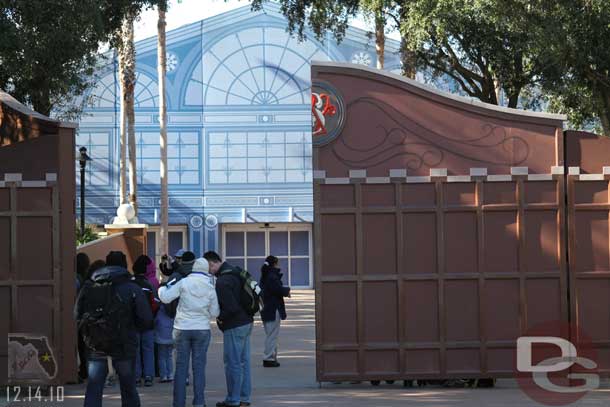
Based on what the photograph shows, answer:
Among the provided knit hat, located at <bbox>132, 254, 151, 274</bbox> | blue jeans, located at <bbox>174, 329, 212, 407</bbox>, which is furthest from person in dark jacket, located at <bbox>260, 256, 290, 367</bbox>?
blue jeans, located at <bbox>174, 329, 212, 407</bbox>

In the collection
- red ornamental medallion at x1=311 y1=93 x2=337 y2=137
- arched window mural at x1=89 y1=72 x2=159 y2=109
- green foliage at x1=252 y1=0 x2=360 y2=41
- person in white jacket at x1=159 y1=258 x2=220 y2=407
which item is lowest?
person in white jacket at x1=159 y1=258 x2=220 y2=407

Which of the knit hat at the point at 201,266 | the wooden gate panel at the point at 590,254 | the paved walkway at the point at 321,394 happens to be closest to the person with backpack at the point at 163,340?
the paved walkway at the point at 321,394

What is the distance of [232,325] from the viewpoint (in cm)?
1223

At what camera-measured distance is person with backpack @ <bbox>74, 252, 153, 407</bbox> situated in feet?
34.9

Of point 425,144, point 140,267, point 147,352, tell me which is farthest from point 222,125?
point 425,144

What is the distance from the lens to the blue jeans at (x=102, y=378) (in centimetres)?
1080

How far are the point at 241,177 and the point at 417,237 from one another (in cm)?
3137

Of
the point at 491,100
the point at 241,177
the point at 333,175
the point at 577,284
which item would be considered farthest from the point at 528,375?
the point at 241,177

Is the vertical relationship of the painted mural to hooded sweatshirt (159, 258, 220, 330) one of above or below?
above

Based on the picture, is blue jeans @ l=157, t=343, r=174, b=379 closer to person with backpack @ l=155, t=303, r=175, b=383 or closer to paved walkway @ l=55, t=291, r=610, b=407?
person with backpack @ l=155, t=303, r=175, b=383

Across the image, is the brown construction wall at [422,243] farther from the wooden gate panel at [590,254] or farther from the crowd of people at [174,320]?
the crowd of people at [174,320]

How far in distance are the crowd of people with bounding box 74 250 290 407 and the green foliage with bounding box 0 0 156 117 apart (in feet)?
16.5

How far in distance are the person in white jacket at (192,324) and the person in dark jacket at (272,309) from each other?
16.7ft

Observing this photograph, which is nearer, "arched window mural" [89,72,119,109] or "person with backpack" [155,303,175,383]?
"person with backpack" [155,303,175,383]
